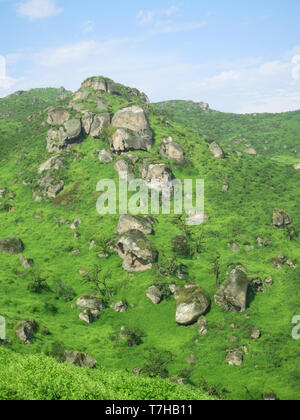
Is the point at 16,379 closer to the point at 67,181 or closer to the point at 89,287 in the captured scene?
the point at 89,287

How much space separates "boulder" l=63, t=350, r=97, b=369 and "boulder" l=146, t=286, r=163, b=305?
1768 centimetres

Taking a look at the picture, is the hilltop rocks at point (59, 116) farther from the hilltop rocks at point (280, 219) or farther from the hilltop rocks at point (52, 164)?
the hilltop rocks at point (280, 219)

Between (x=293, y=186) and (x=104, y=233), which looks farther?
(x=293, y=186)

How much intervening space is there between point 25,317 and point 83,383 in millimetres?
31973

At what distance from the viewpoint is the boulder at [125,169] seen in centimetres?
10069

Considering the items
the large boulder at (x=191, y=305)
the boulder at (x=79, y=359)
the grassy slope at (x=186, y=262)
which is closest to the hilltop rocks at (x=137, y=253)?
the grassy slope at (x=186, y=262)

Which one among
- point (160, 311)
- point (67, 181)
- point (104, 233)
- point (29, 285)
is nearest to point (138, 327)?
point (160, 311)

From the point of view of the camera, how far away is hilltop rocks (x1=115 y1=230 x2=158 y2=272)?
71.6 metres

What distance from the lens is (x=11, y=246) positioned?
81250mm

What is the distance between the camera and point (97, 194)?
9781 centimetres

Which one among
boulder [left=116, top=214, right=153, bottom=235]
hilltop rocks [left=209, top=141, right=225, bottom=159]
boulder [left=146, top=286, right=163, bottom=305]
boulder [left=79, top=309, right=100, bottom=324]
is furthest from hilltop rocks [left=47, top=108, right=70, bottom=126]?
boulder [left=79, top=309, right=100, bottom=324]

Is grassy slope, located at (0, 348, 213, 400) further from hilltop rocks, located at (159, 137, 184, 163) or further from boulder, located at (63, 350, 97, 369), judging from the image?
hilltop rocks, located at (159, 137, 184, 163)

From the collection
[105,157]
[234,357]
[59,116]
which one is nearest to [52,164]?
[105,157]

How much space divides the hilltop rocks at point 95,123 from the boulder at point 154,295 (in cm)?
6974
